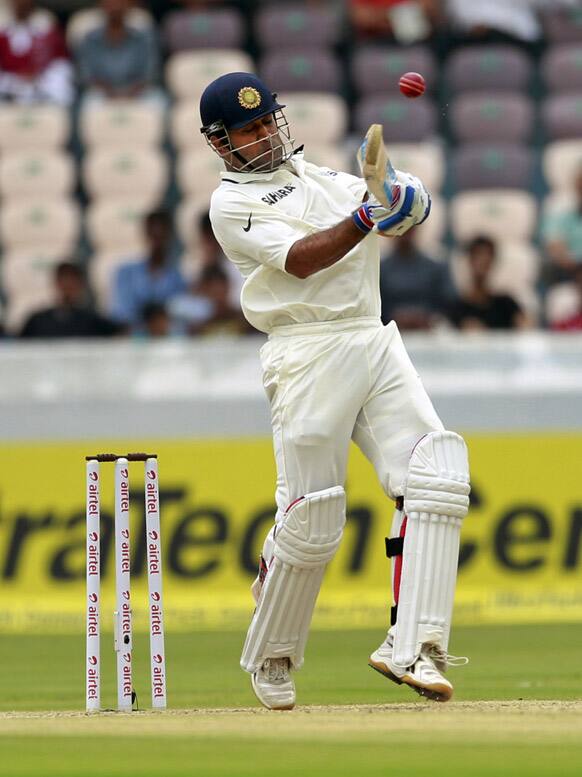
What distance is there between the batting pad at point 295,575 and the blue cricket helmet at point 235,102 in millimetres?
1245

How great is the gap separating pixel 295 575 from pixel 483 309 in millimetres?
5208

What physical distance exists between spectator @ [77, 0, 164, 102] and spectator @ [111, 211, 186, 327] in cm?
213

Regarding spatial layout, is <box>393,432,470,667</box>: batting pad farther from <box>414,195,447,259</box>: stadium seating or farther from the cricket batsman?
<box>414,195,447,259</box>: stadium seating

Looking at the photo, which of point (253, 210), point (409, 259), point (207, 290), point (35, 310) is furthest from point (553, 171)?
point (253, 210)

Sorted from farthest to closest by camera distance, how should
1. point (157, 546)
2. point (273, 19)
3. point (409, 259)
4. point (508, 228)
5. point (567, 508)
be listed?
point (273, 19) < point (508, 228) < point (409, 259) < point (567, 508) < point (157, 546)

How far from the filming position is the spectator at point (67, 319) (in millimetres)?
10672

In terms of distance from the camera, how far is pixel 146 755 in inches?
181

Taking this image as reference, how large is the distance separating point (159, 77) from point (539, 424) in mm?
5153

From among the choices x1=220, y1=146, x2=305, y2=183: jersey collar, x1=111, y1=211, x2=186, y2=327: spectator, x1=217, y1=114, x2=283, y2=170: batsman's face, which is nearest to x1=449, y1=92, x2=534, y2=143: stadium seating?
x1=111, y1=211, x2=186, y2=327: spectator

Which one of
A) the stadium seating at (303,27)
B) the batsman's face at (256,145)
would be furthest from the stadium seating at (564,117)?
the batsman's face at (256,145)

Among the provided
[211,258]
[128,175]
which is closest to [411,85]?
[211,258]

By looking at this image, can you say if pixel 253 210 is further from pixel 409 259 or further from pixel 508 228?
pixel 508 228

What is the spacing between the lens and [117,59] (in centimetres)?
1312

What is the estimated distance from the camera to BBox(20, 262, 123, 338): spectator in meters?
10.7
